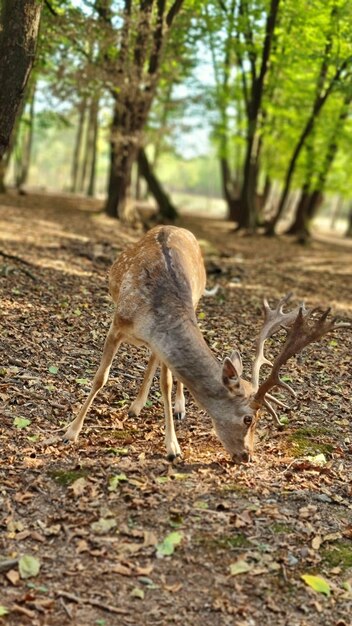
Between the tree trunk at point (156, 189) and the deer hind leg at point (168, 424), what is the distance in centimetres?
1377

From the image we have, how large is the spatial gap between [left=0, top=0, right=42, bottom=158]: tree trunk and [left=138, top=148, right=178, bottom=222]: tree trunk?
11368 mm

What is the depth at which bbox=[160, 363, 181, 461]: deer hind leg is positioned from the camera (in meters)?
5.42

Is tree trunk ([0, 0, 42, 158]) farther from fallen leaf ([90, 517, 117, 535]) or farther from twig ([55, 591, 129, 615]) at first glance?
twig ([55, 591, 129, 615])

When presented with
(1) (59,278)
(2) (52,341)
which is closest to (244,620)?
(2) (52,341)

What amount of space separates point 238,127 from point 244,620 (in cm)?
2316

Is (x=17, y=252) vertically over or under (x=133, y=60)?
under

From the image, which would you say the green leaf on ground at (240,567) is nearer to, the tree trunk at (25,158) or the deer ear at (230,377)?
the deer ear at (230,377)

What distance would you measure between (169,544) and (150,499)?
0.47 metres

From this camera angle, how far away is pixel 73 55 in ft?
39.2

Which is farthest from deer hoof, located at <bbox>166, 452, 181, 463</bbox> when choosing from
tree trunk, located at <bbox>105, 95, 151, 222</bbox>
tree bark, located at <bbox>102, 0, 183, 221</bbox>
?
tree trunk, located at <bbox>105, 95, 151, 222</bbox>

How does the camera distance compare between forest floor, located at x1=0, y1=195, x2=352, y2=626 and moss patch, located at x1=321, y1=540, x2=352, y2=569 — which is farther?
moss patch, located at x1=321, y1=540, x2=352, y2=569

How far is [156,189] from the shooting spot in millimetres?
20406

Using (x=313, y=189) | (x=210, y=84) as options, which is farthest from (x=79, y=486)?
(x=210, y=84)

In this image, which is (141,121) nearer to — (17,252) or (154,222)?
(154,222)
